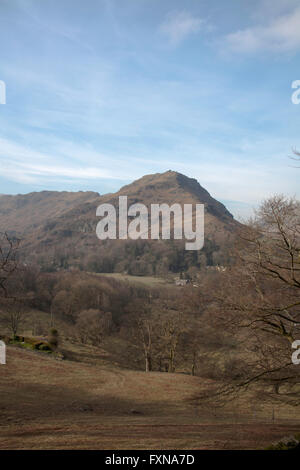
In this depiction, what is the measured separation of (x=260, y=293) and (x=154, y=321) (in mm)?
35083

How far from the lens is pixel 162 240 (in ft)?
557

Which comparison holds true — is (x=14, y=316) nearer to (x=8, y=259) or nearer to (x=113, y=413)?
(x=113, y=413)

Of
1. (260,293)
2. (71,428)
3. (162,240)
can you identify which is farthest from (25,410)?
(162,240)

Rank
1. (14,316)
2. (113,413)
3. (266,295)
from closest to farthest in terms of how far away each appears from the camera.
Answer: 1. (266,295)
2. (113,413)
3. (14,316)

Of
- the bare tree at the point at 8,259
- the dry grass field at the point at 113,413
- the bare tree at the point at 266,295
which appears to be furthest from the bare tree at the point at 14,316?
the bare tree at the point at 266,295

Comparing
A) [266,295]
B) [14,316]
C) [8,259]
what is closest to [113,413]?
[8,259]

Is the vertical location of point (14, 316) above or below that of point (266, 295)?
below

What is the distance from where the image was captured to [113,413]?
17141 millimetres

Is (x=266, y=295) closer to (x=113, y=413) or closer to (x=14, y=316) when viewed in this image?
(x=113, y=413)

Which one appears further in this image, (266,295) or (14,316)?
(14,316)

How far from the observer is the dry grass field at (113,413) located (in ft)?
31.4

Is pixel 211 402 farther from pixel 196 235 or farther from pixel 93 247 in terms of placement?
pixel 93 247

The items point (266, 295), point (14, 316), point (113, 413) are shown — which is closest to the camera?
point (266, 295)

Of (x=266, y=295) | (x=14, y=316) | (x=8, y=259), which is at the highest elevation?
(x=8, y=259)
